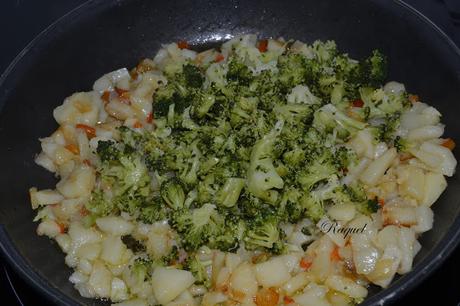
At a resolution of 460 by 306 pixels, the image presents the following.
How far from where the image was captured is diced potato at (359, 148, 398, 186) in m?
3.64

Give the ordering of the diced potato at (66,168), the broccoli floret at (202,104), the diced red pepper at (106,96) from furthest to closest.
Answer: the diced red pepper at (106,96)
the diced potato at (66,168)
the broccoli floret at (202,104)

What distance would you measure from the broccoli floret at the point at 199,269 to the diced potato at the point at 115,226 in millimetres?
457

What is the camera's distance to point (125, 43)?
4.61 m

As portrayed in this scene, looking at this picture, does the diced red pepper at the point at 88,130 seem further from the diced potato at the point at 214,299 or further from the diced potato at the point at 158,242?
the diced potato at the point at 214,299

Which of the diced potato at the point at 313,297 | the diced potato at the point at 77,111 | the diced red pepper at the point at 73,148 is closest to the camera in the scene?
the diced potato at the point at 313,297

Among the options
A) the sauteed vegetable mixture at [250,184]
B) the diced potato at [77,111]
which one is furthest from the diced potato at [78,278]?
the diced potato at [77,111]

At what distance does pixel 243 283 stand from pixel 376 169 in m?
1.04

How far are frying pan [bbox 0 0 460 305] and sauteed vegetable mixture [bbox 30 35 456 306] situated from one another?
9 cm

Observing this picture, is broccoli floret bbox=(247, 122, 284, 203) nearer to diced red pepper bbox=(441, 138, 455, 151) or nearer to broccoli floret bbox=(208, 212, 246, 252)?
broccoli floret bbox=(208, 212, 246, 252)

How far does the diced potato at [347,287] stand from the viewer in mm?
3307

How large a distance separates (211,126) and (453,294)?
66.7 inches

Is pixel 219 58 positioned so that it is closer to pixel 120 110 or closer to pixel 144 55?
pixel 144 55

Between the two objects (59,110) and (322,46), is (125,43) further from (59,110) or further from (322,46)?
(322,46)

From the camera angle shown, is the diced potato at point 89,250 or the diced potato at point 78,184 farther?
the diced potato at point 78,184
